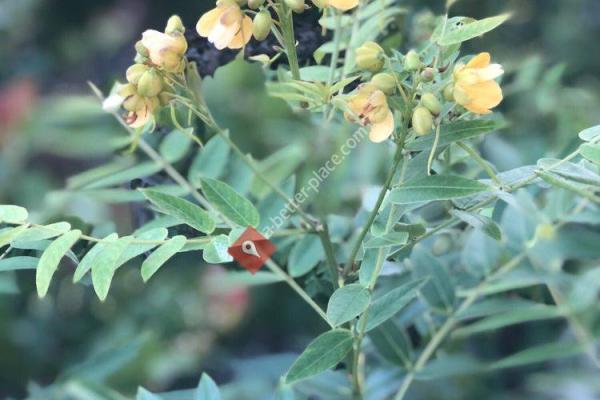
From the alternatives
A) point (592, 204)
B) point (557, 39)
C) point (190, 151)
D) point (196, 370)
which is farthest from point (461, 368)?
point (557, 39)

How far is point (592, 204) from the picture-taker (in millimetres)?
970

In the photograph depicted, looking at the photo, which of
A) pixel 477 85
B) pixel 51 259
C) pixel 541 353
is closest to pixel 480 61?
pixel 477 85

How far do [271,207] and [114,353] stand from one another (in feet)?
1.05

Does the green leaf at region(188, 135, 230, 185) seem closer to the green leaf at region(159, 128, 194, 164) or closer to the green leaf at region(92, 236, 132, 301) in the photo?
the green leaf at region(159, 128, 194, 164)

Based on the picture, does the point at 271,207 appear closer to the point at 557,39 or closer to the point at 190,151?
the point at 190,151

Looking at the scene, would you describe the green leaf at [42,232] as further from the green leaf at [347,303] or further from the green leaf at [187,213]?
the green leaf at [347,303]

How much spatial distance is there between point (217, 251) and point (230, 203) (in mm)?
62

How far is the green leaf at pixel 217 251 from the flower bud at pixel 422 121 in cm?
16

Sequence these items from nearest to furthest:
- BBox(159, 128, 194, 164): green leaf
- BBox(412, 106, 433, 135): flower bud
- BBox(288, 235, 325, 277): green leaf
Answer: BBox(412, 106, 433, 135): flower bud < BBox(288, 235, 325, 277): green leaf < BBox(159, 128, 194, 164): green leaf


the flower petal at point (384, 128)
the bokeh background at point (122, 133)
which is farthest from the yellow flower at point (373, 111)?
the bokeh background at point (122, 133)

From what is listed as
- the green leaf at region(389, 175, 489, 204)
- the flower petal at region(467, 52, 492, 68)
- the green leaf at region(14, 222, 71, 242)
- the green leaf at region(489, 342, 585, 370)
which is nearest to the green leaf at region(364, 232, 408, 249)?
the green leaf at region(389, 175, 489, 204)

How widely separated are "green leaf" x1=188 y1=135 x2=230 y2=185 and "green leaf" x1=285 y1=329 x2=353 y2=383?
0.35 m

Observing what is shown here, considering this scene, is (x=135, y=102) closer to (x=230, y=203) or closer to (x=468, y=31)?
(x=230, y=203)

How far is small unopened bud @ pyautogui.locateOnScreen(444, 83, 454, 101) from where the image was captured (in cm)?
65
